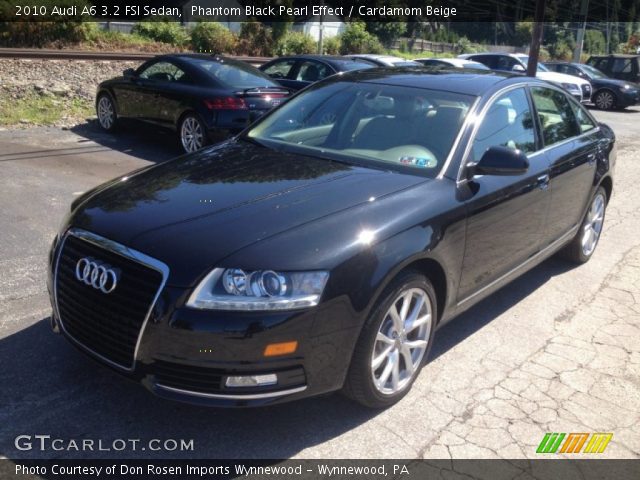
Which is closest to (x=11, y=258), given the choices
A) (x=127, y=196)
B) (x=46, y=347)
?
(x=46, y=347)

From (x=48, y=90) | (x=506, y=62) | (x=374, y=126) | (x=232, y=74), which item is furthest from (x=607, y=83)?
(x=374, y=126)

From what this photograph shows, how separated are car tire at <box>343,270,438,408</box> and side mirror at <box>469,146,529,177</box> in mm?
818

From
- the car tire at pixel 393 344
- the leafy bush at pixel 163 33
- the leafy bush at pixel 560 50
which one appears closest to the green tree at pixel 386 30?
the leafy bush at pixel 560 50

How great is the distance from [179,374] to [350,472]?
871 mm

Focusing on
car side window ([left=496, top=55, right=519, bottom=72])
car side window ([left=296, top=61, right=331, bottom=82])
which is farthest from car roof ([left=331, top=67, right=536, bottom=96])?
car side window ([left=496, top=55, right=519, bottom=72])

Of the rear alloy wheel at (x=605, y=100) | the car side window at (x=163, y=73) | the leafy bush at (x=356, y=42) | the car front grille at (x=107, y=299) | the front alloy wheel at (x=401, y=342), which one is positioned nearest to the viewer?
the car front grille at (x=107, y=299)

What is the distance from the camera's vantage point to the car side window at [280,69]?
1293 cm

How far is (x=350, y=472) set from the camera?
2879mm

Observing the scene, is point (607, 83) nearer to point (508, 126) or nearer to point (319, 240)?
point (508, 126)

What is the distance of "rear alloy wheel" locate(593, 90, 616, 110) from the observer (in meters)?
21.6

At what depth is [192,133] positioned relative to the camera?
9320 mm

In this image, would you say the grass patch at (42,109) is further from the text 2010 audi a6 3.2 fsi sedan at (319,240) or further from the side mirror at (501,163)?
the side mirror at (501,163)

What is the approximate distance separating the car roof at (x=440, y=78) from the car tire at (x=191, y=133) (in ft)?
15.1

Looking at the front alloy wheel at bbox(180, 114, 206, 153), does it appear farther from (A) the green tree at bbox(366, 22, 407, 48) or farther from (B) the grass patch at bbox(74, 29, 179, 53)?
(A) the green tree at bbox(366, 22, 407, 48)
